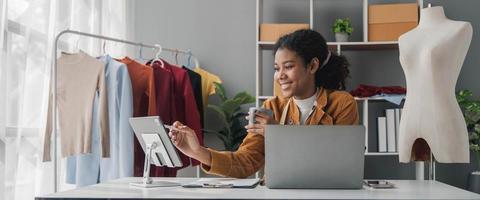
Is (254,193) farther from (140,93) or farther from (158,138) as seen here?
(140,93)

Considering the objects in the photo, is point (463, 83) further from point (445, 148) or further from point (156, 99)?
point (156, 99)

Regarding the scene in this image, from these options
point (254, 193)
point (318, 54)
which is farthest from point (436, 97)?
point (254, 193)

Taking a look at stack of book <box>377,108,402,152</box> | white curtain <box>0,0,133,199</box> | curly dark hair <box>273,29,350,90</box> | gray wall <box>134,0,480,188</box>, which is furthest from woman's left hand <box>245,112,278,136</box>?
gray wall <box>134,0,480,188</box>

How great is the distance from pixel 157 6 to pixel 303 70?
2.35 meters

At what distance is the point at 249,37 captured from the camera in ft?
15.5

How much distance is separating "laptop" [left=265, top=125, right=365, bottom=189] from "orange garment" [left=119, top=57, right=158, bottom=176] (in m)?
1.74

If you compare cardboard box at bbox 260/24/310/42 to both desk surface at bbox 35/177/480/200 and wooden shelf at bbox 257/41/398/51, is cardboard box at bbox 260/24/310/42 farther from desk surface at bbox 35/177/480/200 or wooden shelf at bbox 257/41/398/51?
desk surface at bbox 35/177/480/200

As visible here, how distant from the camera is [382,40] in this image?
4.29 meters

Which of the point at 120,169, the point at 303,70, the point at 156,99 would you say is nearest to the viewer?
the point at 303,70

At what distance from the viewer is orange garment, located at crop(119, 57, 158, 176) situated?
3572 mm

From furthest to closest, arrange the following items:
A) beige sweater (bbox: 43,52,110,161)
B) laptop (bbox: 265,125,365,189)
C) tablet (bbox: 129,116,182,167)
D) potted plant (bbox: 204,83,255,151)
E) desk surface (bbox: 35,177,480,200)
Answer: potted plant (bbox: 204,83,255,151), beige sweater (bbox: 43,52,110,161), tablet (bbox: 129,116,182,167), laptop (bbox: 265,125,365,189), desk surface (bbox: 35,177,480,200)

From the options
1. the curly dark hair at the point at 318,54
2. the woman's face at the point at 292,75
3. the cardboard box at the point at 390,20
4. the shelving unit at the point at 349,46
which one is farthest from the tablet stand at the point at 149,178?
the cardboard box at the point at 390,20

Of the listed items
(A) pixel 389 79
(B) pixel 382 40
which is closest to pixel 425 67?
(B) pixel 382 40

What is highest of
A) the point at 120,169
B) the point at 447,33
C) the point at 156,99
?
the point at 447,33
